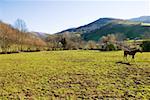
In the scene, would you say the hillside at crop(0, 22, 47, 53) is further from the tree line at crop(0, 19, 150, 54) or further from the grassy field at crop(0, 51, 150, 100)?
the grassy field at crop(0, 51, 150, 100)

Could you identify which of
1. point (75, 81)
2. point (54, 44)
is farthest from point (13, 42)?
point (75, 81)

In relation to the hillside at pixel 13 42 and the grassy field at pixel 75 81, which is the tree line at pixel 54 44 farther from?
the grassy field at pixel 75 81

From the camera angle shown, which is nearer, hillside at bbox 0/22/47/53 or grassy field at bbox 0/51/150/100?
grassy field at bbox 0/51/150/100

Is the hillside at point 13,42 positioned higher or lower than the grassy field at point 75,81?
higher

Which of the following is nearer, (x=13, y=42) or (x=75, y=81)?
(x=75, y=81)

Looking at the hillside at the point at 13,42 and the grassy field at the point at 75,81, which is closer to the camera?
the grassy field at the point at 75,81

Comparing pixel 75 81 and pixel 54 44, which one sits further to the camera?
pixel 54 44

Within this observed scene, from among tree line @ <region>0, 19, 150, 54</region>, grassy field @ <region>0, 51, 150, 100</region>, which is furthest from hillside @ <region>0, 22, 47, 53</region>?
grassy field @ <region>0, 51, 150, 100</region>

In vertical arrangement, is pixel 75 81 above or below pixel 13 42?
below

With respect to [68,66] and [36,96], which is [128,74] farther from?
[36,96]

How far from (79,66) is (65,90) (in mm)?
9424

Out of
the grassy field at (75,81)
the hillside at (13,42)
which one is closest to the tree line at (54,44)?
the hillside at (13,42)

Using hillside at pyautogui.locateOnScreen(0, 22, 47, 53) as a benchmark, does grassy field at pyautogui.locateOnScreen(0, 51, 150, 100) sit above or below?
below

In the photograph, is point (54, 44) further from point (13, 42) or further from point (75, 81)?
point (75, 81)
